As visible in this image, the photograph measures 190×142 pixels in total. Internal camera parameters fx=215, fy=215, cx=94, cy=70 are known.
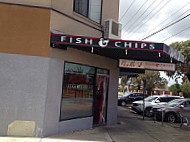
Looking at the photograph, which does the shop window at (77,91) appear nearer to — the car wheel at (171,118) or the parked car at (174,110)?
the parked car at (174,110)

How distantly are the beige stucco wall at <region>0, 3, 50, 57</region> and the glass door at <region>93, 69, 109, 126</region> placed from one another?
123 inches

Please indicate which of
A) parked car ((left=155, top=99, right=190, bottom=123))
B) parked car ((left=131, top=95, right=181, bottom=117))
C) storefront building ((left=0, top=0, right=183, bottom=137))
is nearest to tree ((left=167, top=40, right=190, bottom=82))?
parked car ((left=131, top=95, right=181, bottom=117))

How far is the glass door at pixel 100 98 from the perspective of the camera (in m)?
9.27

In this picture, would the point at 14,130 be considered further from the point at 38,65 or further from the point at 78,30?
the point at 78,30

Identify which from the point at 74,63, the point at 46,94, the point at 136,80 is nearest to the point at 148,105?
the point at 74,63

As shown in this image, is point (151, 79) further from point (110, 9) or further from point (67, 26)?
point (67, 26)

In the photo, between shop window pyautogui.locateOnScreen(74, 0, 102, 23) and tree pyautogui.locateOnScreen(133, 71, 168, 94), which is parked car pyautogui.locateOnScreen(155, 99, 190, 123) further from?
tree pyautogui.locateOnScreen(133, 71, 168, 94)

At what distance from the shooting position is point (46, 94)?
6.88m

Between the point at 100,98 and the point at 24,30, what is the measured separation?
4.41 m

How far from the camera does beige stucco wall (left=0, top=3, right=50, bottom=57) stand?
688 centimetres

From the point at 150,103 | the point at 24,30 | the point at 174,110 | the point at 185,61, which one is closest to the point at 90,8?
the point at 24,30

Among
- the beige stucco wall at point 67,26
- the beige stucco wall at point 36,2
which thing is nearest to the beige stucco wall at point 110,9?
the beige stucco wall at point 67,26

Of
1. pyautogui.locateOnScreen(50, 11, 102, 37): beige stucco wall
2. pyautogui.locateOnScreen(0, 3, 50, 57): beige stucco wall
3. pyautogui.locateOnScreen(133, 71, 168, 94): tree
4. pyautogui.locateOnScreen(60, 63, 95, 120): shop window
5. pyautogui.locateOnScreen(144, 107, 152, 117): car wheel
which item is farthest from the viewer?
pyautogui.locateOnScreen(133, 71, 168, 94): tree

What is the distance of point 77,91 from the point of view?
820 cm
